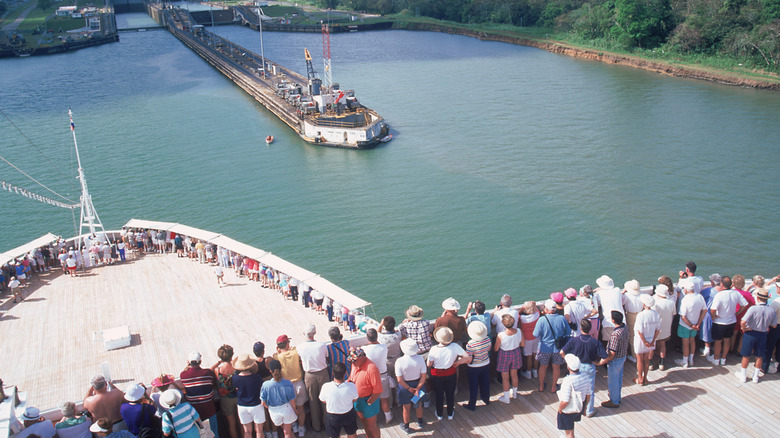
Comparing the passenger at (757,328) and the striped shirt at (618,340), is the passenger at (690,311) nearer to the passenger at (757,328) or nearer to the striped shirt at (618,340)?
the passenger at (757,328)

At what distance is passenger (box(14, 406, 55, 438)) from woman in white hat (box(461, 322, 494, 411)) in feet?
17.9

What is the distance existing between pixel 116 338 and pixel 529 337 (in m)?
9.82

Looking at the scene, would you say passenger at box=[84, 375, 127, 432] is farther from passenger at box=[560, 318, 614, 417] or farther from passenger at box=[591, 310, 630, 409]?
passenger at box=[591, 310, 630, 409]

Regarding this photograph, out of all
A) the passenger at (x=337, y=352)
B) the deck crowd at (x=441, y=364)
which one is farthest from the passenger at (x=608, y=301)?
the passenger at (x=337, y=352)

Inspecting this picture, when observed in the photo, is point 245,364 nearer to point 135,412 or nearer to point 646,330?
point 135,412

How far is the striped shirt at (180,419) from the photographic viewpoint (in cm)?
742

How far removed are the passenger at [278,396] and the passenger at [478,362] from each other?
2.61 metres

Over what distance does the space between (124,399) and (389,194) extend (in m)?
25.9

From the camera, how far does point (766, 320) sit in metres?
9.37

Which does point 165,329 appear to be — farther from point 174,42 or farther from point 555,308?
point 174,42

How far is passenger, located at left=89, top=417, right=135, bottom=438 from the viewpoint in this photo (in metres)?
7.10

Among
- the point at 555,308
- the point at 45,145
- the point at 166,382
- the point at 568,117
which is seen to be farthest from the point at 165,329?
the point at 568,117

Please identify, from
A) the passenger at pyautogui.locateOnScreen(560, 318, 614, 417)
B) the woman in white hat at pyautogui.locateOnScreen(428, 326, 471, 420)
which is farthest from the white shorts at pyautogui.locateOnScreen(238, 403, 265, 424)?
the passenger at pyautogui.locateOnScreen(560, 318, 614, 417)

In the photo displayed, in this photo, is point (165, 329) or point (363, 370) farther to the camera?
point (165, 329)
